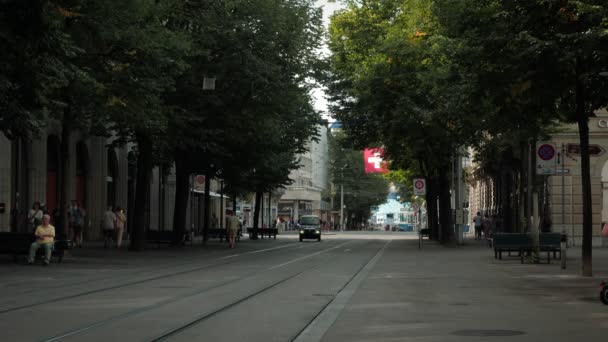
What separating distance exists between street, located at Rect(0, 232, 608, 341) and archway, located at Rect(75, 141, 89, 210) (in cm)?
2114

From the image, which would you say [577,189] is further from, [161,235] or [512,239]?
[161,235]

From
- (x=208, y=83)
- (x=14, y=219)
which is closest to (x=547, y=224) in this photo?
(x=208, y=83)

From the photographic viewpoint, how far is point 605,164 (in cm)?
4716

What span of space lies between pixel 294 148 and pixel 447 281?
1022 inches

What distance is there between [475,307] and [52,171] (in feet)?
107

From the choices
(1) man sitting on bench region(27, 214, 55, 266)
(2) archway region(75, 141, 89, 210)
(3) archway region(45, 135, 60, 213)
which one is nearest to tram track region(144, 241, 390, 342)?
(1) man sitting on bench region(27, 214, 55, 266)

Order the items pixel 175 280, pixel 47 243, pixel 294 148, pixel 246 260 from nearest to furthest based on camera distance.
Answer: pixel 175 280 < pixel 47 243 < pixel 246 260 < pixel 294 148

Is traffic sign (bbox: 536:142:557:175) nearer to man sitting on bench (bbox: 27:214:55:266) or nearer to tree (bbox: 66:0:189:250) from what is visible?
tree (bbox: 66:0:189:250)

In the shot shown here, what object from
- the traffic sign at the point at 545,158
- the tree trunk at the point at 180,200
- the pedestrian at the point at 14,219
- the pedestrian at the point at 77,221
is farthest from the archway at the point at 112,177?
the traffic sign at the point at 545,158

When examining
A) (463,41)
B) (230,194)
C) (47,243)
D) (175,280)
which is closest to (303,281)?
(175,280)

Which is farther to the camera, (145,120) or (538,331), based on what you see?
(145,120)

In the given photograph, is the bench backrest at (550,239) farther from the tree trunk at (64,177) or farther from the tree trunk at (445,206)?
the tree trunk at (445,206)

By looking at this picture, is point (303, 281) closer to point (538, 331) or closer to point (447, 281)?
point (447, 281)

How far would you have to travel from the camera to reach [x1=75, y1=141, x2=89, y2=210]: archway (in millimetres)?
47531
